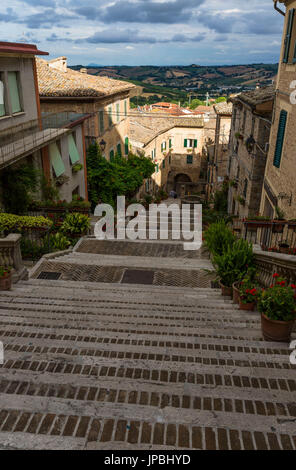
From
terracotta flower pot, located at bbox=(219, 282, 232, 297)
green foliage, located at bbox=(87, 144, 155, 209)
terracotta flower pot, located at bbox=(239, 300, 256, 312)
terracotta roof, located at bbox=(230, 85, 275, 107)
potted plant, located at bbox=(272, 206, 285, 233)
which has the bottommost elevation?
green foliage, located at bbox=(87, 144, 155, 209)

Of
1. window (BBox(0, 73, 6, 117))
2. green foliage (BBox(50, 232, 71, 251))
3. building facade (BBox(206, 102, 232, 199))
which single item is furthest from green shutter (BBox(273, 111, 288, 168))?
building facade (BBox(206, 102, 232, 199))

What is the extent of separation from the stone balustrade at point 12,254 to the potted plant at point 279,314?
5.27 metres

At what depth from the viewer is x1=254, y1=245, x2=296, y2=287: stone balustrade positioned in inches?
267

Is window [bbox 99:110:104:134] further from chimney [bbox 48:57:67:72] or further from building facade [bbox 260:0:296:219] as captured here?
building facade [bbox 260:0:296:219]

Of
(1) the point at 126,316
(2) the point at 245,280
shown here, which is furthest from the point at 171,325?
(2) the point at 245,280

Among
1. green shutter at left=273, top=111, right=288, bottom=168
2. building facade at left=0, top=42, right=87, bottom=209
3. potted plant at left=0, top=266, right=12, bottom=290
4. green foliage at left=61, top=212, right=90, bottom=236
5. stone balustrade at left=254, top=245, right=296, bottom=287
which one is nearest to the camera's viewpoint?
stone balustrade at left=254, top=245, right=296, bottom=287

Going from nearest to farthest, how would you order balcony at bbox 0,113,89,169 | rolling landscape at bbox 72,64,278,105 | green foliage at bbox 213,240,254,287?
green foliage at bbox 213,240,254,287, balcony at bbox 0,113,89,169, rolling landscape at bbox 72,64,278,105

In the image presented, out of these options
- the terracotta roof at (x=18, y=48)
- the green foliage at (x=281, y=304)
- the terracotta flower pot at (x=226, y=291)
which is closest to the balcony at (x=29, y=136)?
the terracotta roof at (x=18, y=48)

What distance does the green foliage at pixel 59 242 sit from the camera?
12609 mm

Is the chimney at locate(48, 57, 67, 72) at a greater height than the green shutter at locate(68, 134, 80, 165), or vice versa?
the chimney at locate(48, 57, 67, 72)

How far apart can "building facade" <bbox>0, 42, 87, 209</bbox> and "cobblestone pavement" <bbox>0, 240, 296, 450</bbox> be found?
7582 mm

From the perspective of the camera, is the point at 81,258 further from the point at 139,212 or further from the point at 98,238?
the point at 139,212

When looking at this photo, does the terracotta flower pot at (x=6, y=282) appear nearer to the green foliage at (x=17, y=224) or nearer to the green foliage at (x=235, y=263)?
the green foliage at (x=17, y=224)
